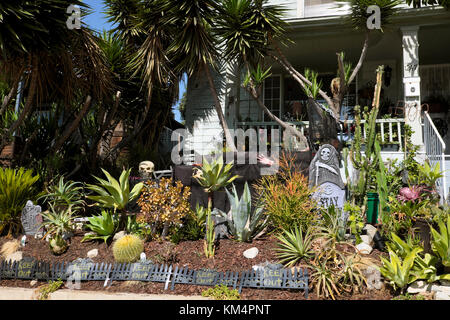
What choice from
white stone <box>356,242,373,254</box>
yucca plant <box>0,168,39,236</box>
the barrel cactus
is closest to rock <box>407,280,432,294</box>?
white stone <box>356,242,373,254</box>

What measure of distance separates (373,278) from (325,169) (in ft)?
6.07

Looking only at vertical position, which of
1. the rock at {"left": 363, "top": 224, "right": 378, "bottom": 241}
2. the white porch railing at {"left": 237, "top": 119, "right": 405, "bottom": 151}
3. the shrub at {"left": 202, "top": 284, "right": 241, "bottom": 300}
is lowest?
the shrub at {"left": 202, "top": 284, "right": 241, "bottom": 300}

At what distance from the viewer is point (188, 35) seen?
643 cm

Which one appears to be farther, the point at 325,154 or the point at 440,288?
the point at 325,154

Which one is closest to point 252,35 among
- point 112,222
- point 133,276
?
point 112,222

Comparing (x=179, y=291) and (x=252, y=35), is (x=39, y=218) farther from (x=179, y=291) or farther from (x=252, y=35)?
(x=252, y=35)

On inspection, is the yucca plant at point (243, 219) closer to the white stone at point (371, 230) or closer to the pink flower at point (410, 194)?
the white stone at point (371, 230)

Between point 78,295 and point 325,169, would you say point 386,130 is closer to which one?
point 325,169

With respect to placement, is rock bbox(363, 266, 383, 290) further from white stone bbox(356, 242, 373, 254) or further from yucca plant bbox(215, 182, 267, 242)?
yucca plant bbox(215, 182, 267, 242)

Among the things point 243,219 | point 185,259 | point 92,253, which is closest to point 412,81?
point 243,219

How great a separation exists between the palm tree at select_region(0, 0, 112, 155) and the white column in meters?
6.50

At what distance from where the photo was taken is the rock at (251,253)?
3855mm

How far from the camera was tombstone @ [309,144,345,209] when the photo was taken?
465 centimetres

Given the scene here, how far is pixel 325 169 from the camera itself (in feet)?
15.5
